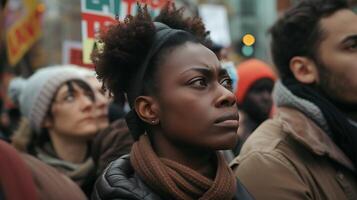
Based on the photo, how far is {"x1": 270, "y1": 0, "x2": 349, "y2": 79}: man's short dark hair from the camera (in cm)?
341

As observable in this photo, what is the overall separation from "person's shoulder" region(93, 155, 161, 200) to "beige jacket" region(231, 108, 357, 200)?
69 cm

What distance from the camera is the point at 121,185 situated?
233cm

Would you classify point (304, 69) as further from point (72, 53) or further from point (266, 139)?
point (72, 53)

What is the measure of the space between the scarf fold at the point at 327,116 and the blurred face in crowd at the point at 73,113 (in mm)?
1738

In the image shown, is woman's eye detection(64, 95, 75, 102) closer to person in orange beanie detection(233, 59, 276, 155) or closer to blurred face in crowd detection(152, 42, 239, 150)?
person in orange beanie detection(233, 59, 276, 155)

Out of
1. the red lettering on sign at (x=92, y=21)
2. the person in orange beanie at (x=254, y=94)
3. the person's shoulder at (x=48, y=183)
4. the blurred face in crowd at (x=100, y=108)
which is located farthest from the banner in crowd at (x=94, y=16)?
the person's shoulder at (x=48, y=183)

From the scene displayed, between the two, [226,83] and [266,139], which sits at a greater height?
[226,83]

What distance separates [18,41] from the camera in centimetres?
739

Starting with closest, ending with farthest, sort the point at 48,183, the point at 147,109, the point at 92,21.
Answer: the point at 48,183
the point at 147,109
the point at 92,21

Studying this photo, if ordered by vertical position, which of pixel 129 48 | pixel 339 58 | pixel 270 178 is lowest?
pixel 270 178

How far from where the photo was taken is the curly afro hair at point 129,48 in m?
2.53

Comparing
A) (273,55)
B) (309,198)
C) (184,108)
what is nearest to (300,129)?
(309,198)

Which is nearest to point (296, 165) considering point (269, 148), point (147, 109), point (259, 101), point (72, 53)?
point (269, 148)

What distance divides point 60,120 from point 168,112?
2.35 metres
